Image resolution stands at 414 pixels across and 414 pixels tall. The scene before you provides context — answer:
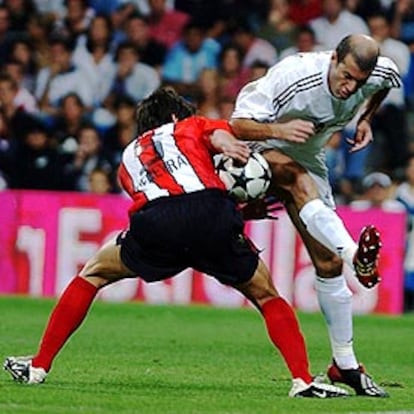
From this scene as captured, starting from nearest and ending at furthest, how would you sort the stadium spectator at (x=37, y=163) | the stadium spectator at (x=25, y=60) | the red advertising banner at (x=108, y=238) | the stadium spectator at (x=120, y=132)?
the red advertising banner at (x=108, y=238)
the stadium spectator at (x=37, y=163)
the stadium spectator at (x=120, y=132)
the stadium spectator at (x=25, y=60)

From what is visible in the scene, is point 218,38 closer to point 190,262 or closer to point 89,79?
point 89,79

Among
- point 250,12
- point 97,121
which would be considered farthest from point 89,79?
point 250,12

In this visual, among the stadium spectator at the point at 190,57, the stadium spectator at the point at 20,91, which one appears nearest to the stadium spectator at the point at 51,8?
the stadium spectator at the point at 20,91

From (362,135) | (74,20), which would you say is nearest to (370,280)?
(362,135)

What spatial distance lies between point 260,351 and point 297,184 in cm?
332

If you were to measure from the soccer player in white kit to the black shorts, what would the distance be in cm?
41

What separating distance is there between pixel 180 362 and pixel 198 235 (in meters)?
2.53

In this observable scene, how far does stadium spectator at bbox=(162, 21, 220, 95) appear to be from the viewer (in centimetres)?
1902

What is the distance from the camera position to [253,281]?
8305 mm

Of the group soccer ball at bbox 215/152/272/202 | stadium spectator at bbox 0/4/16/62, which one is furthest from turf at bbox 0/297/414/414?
stadium spectator at bbox 0/4/16/62

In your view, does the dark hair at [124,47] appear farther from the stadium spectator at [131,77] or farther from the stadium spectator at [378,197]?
the stadium spectator at [378,197]

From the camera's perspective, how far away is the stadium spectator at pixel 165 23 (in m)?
19.5

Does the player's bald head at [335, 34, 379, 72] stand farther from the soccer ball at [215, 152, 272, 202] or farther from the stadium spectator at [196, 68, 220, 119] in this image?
the stadium spectator at [196, 68, 220, 119]

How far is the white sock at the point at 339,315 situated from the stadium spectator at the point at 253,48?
393 inches
